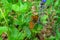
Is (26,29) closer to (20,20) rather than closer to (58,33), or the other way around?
(20,20)

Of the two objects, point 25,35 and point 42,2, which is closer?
point 25,35

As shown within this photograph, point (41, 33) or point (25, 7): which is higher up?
point (25, 7)

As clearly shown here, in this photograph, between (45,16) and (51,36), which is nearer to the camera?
(51,36)

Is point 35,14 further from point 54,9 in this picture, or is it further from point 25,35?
point 25,35

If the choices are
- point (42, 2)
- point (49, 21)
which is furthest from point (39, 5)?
point (49, 21)

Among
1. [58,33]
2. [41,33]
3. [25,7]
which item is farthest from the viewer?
[41,33]

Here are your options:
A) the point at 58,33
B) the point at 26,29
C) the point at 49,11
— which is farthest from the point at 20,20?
the point at 49,11

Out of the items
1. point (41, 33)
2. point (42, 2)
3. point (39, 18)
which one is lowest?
point (41, 33)

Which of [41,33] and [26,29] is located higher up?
[26,29]

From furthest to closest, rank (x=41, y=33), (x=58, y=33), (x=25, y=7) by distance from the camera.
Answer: (x=41, y=33), (x=58, y=33), (x=25, y=7)
